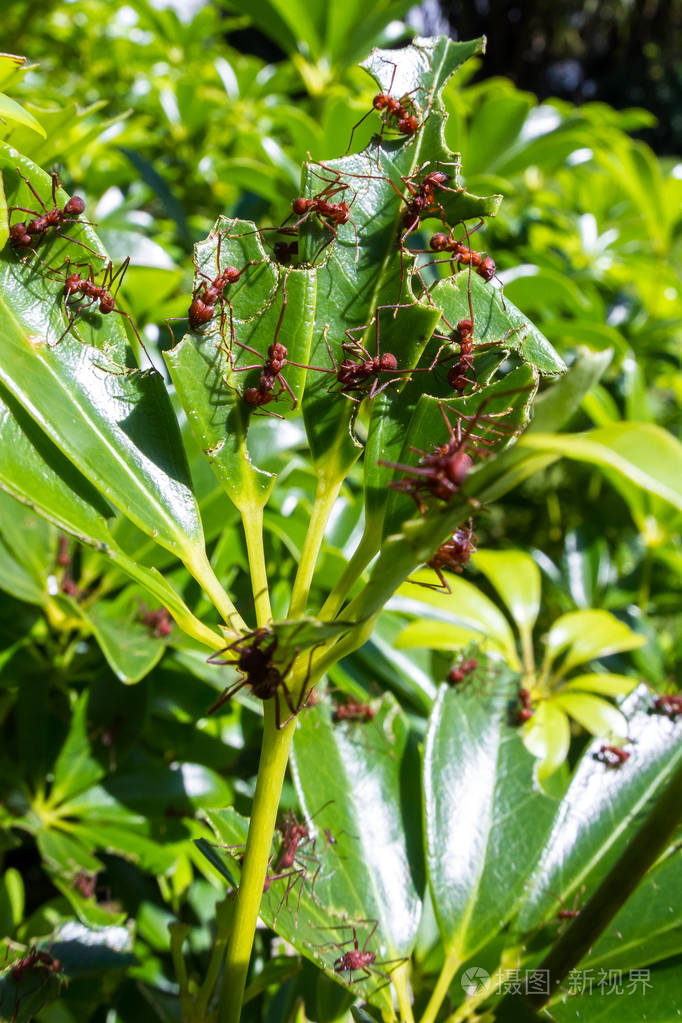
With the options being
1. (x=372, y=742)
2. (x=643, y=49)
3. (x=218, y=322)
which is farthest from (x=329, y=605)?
(x=643, y=49)

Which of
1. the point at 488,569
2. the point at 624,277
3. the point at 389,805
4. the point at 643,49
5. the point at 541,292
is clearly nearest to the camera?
the point at 389,805

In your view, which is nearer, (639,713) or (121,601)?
(639,713)

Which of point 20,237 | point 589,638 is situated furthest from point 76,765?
point 589,638

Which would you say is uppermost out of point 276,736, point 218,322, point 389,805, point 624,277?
point 218,322

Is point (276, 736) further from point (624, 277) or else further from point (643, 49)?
point (643, 49)

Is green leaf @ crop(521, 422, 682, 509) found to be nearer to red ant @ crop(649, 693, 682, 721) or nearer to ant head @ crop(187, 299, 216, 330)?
ant head @ crop(187, 299, 216, 330)

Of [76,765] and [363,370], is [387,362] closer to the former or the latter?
[363,370]
